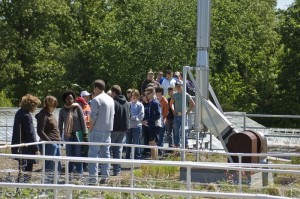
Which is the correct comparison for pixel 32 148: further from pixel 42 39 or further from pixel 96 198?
pixel 42 39

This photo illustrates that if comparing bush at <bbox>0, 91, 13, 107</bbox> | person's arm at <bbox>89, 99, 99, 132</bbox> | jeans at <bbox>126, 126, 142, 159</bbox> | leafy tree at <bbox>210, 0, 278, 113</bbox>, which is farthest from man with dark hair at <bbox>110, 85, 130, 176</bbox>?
bush at <bbox>0, 91, 13, 107</bbox>

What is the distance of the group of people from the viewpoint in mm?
14680

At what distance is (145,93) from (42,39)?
36961 mm

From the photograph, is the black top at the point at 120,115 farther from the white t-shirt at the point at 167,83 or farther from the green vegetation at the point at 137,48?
the green vegetation at the point at 137,48

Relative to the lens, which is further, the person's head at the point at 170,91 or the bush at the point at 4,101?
the bush at the point at 4,101

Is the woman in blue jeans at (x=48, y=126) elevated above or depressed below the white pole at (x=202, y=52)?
below

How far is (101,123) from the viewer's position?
1600cm

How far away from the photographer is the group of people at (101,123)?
48.2ft

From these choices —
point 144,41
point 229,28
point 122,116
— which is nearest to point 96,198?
point 122,116

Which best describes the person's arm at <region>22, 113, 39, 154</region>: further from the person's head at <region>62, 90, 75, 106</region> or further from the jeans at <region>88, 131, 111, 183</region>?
the person's head at <region>62, 90, 75, 106</region>

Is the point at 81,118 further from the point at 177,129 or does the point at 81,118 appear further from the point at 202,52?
the point at 177,129

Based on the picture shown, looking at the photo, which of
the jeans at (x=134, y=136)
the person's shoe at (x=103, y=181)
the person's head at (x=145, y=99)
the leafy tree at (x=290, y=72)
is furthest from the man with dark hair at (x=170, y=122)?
the leafy tree at (x=290, y=72)

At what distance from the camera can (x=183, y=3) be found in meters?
49.8

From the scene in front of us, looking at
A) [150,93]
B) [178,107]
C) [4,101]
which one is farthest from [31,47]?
[150,93]
